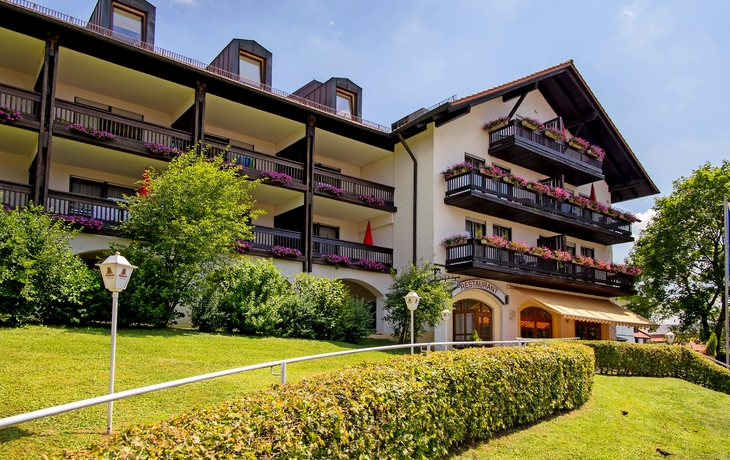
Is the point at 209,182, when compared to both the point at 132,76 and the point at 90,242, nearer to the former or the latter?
the point at 90,242

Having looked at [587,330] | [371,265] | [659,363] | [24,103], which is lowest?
[659,363]

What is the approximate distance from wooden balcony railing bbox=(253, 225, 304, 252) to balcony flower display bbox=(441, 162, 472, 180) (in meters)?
6.78

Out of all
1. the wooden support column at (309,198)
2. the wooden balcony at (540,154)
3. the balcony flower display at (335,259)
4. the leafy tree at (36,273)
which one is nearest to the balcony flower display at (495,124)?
the wooden balcony at (540,154)

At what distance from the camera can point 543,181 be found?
2967cm

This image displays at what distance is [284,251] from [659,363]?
46.8ft

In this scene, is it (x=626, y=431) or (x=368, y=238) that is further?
(x=368, y=238)

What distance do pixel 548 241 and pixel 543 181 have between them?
10.4ft

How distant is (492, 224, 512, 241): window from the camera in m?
27.5

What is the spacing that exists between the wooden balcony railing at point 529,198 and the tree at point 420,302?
13.2 ft

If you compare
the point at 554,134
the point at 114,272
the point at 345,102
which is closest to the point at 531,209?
the point at 554,134

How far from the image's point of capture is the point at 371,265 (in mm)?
25016

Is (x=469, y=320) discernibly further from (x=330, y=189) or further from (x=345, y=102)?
(x=345, y=102)

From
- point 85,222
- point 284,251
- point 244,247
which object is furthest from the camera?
point 284,251

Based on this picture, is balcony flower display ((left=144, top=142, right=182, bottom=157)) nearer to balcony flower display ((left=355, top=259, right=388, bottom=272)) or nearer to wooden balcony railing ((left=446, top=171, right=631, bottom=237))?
balcony flower display ((left=355, top=259, right=388, bottom=272))
